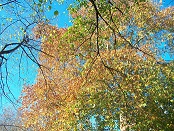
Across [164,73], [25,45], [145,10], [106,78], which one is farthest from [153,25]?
[25,45]

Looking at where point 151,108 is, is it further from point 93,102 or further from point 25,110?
point 25,110

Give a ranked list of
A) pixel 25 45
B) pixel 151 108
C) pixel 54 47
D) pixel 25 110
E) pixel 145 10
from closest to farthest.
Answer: pixel 25 45, pixel 151 108, pixel 145 10, pixel 54 47, pixel 25 110

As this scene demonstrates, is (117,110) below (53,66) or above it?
below

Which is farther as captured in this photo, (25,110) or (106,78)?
(25,110)

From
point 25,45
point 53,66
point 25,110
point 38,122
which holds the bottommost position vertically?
point 25,45

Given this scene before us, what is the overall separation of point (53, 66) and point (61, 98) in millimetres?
3683

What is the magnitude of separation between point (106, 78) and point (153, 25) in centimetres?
456

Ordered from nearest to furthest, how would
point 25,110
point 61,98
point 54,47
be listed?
point 61,98 < point 54,47 < point 25,110

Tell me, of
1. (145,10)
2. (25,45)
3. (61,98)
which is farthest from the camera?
(145,10)

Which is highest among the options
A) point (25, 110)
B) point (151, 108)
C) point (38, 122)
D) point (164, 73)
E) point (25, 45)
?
point (25, 110)

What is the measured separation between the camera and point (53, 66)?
18109 millimetres

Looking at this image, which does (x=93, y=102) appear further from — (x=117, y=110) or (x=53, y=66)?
(x=53, y=66)

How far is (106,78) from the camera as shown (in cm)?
1373

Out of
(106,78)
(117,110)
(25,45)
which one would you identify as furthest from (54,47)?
(25,45)
